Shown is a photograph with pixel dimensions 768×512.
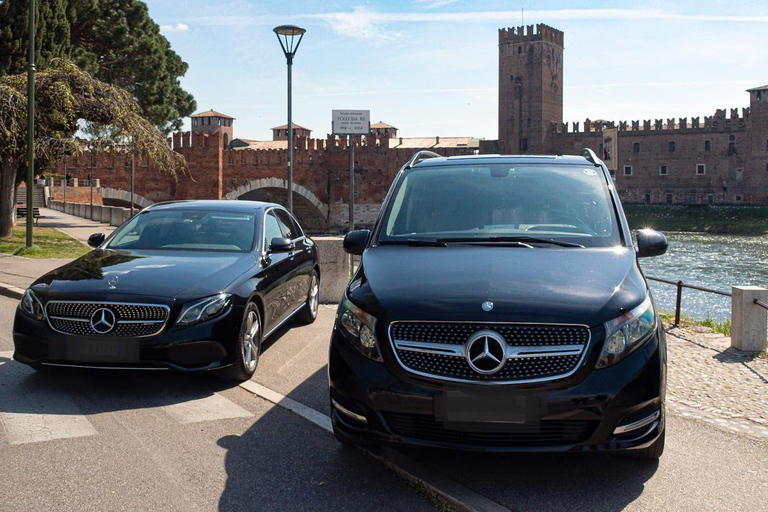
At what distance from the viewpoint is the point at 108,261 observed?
19.6 ft

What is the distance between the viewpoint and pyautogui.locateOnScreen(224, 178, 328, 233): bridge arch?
57.4 m

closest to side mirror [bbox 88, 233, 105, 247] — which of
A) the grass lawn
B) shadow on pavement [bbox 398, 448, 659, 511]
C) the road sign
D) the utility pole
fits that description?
Answer: shadow on pavement [bbox 398, 448, 659, 511]

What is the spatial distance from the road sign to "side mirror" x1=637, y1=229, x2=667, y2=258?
1145 centimetres

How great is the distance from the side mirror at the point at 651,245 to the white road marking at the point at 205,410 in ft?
8.28

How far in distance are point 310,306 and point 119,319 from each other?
3103 millimetres

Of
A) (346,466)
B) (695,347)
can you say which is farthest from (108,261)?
(695,347)

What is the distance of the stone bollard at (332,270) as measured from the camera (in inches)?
388

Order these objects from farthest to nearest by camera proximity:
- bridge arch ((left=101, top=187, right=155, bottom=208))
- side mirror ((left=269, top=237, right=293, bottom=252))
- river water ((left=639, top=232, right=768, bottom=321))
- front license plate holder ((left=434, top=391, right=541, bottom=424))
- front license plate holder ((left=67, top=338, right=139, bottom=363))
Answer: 1. bridge arch ((left=101, top=187, right=155, bottom=208))
2. river water ((left=639, top=232, right=768, bottom=321))
3. side mirror ((left=269, top=237, right=293, bottom=252))
4. front license plate holder ((left=67, top=338, right=139, bottom=363))
5. front license plate holder ((left=434, top=391, right=541, bottom=424))

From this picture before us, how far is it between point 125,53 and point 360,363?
1247 inches

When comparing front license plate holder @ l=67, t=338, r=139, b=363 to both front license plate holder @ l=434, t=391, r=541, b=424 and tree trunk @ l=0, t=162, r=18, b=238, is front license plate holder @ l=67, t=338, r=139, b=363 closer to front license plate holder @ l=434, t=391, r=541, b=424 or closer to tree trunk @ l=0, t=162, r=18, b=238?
front license plate holder @ l=434, t=391, r=541, b=424

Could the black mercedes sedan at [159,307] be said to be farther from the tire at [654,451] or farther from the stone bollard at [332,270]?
the stone bollard at [332,270]

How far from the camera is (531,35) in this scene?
275 feet

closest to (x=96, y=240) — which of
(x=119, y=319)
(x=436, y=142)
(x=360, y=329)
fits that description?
(x=119, y=319)

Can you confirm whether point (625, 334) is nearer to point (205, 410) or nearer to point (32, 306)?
point (205, 410)
